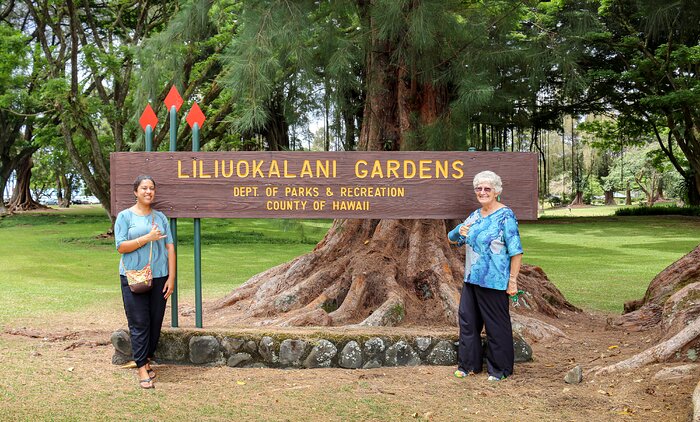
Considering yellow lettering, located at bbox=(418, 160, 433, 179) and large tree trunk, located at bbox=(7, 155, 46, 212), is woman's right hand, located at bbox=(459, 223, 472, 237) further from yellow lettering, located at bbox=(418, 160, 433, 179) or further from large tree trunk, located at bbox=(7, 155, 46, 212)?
large tree trunk, located at bbox=(7, 155, 46, 212)

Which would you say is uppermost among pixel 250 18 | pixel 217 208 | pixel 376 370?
pixel 250 18

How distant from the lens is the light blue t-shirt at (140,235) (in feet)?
15.0

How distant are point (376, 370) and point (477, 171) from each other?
1.69m

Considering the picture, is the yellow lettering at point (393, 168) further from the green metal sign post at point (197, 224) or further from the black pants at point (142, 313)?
the black pants at point (142, 313)

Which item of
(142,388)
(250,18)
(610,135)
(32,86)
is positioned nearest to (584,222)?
(610,135)

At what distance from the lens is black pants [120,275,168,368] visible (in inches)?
182

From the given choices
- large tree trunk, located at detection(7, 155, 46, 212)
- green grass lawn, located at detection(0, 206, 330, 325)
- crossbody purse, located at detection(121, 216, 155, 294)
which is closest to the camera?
crossbody purse, located at detection(121, 216, 155, 294)

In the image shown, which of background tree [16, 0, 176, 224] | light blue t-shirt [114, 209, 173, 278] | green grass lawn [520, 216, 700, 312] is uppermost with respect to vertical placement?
background tree [16, 0, 176, 224]

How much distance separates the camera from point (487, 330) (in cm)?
472

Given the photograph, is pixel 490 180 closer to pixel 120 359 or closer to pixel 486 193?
pixel 486 193

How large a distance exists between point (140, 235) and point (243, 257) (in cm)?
999

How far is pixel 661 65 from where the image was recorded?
69.6ft

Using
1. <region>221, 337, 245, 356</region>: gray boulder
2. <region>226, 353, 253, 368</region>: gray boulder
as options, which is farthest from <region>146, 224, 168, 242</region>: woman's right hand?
<region>226, 353, 253, 368</region>: gray boulder

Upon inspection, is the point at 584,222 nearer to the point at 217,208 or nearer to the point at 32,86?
the point at 32,86
